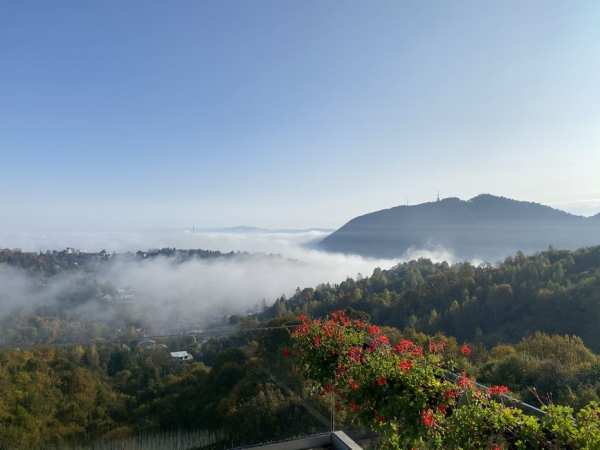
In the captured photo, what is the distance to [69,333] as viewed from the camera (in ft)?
172

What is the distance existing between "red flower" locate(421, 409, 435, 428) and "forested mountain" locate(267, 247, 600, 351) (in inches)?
1391

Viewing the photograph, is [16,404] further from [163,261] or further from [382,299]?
[163,261]

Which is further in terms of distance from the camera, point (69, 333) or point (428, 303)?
point (69, 333)

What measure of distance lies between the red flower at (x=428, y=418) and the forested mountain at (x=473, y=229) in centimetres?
8859

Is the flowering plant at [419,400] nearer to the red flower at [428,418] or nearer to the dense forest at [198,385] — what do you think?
the red flower at [428,418]

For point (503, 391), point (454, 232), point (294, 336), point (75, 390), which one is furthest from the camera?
point (454, 232)

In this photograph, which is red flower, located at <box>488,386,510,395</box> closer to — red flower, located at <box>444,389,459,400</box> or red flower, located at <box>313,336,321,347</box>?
red flower, located at <box>444,389,459,400</box>

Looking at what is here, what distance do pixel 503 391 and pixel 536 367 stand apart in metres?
10.4

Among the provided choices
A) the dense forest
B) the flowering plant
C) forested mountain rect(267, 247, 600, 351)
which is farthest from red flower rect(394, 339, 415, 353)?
forested mountain rect(267, 247, 600, 351)

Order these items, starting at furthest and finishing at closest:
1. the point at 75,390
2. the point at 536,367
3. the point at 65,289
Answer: the point at 65,289, the point at 536,367, the point at 75,390

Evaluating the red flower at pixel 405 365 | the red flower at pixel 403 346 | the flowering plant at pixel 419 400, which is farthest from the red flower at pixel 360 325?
the red flower at pixel 405 365

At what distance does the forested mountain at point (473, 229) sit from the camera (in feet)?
292

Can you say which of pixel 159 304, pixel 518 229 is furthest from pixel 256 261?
pixel 518 229

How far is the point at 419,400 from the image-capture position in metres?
2.23
